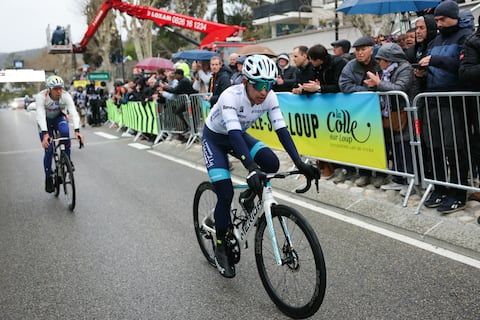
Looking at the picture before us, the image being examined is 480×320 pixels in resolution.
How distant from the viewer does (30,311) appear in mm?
3822

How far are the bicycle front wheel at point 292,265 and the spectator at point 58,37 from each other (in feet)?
69.6

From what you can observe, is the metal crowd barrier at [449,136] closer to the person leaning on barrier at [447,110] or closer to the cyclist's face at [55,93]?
the person leaning on barrier at [447,110]

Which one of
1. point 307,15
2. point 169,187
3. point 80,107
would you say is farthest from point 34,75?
point 307,15

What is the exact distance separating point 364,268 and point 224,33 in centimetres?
1619

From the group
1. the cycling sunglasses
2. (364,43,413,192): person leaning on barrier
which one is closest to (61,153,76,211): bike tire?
the cycling sunglasses

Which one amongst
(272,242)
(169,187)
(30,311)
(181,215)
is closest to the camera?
(272,242)

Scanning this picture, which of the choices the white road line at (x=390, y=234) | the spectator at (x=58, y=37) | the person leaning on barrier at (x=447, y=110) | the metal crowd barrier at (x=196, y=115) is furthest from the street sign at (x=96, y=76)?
the person leaning on barrier at (x=447, y=110)

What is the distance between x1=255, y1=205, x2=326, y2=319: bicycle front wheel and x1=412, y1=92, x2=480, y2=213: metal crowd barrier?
7.87 ft

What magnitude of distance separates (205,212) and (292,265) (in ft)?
4.59

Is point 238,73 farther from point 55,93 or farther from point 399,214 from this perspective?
point 399,214

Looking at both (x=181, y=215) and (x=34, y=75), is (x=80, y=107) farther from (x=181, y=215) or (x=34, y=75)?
(x=181, y=215)

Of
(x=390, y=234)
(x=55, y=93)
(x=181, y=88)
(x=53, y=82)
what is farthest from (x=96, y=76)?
(x=390, y=234)

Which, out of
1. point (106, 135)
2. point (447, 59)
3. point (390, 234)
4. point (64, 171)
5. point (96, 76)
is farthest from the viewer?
point (96, 76)

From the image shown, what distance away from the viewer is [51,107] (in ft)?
24.0
